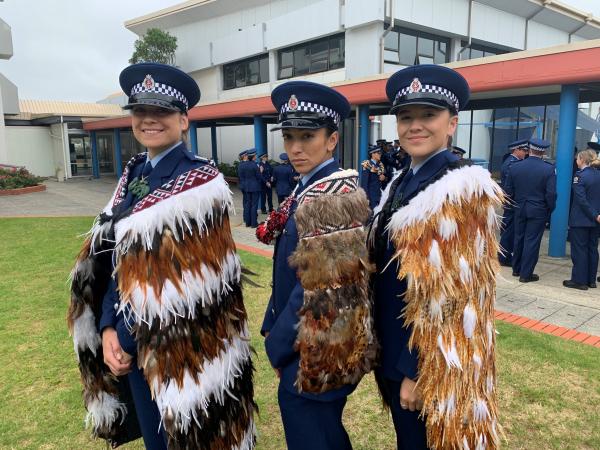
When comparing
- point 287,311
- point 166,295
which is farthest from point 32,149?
point 287,311

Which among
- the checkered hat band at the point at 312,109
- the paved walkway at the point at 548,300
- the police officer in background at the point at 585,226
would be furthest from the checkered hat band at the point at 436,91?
the police officer in background at the point at 585,226

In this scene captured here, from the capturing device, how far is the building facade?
19.7 m

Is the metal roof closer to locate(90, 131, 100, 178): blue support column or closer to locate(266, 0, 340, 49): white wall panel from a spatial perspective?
locate(90, 131, 100, 178): blue support column

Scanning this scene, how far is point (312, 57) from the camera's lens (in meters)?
22.6

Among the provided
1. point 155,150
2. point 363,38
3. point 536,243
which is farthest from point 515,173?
point 363,38

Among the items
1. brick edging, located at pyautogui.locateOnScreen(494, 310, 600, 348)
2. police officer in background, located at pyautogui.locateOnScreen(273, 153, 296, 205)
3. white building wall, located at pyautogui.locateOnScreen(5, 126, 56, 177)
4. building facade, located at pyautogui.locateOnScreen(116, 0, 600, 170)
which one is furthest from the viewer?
white building wall, located at pyautogui.locateOnScreen(5, 126, 56, 177)

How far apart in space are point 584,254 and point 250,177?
7345mm

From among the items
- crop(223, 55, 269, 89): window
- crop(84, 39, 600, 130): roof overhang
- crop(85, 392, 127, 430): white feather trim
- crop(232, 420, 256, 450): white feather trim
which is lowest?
crop(232, 420, 256, 450): white feather trim

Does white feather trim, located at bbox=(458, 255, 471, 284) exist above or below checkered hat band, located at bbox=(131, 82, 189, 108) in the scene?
below

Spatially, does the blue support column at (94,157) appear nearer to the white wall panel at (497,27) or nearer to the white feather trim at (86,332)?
the white wall panel at (497,27)

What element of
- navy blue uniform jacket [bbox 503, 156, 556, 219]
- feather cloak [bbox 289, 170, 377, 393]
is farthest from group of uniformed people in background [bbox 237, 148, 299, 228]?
feather cloak [bbox 289, 170, 377, 393]

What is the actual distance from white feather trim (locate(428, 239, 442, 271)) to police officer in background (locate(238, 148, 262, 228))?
9429mm

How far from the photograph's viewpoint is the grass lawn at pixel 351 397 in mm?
2893

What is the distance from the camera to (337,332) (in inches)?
67.3
